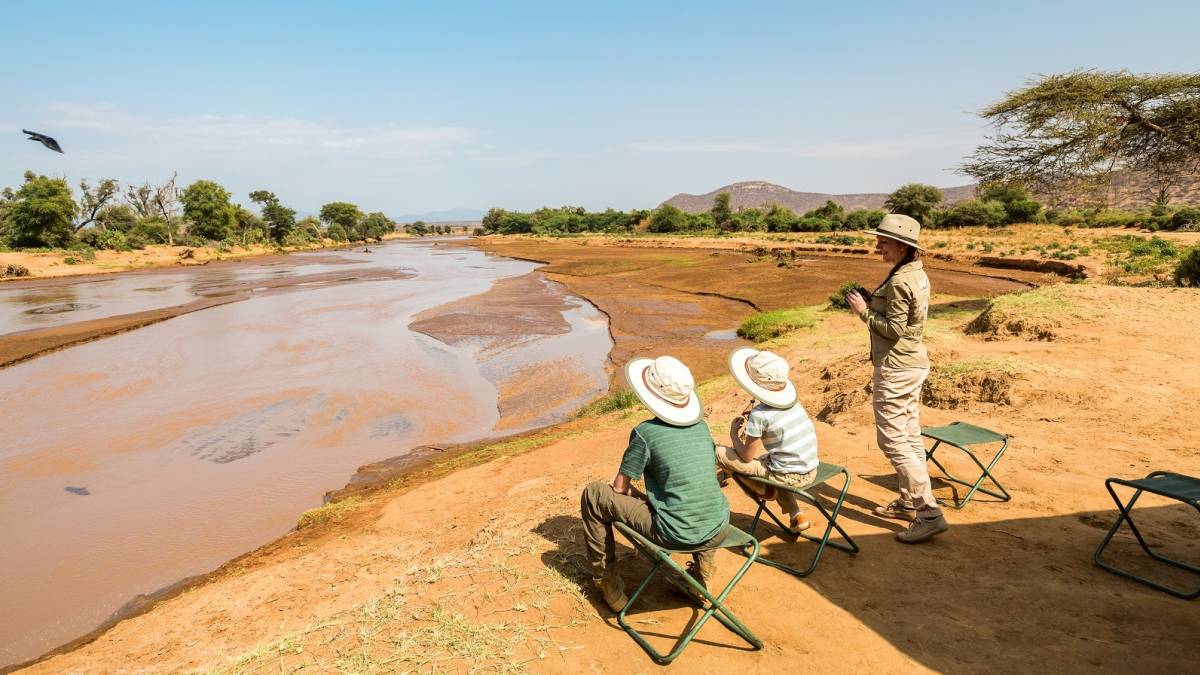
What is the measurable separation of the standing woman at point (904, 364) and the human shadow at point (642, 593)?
1.59 metres

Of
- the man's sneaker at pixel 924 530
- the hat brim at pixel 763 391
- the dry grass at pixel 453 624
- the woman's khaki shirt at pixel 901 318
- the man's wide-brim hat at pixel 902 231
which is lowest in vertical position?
the dry grass at pixel 453 624

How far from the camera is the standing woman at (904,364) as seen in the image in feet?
13.4

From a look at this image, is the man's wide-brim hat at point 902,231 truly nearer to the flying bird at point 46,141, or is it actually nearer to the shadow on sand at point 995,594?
the shadow on sand at point 995,594

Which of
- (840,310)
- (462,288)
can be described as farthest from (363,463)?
(462,288)

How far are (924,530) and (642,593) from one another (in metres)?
2.10

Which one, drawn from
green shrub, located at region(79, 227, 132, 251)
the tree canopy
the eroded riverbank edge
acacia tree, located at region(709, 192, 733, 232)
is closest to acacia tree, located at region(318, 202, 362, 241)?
the tree canopy

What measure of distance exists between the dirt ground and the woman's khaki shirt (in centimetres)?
134

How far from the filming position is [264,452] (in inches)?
367

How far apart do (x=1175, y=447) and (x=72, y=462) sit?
14.7 metres

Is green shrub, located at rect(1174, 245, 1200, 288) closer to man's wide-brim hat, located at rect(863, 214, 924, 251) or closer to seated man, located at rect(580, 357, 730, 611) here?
man's wide-brim hat, located at rect(863, 214, 924, 251)

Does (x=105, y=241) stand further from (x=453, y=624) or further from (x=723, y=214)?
(x=723, y=214)

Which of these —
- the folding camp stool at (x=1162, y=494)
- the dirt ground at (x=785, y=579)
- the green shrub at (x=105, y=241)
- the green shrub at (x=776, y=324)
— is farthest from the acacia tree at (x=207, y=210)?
the folding camp stool at (x=1162, y=494)

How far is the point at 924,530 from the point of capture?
4082mm

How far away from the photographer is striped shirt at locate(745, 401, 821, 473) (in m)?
3.90
